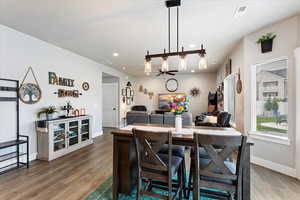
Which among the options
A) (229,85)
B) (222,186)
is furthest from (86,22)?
(229,85)

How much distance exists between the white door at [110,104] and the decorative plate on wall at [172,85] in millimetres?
2928

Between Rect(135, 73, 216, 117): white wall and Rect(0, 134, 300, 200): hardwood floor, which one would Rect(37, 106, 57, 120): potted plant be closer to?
Rect(0, 134, 300, 200): hardwood floor

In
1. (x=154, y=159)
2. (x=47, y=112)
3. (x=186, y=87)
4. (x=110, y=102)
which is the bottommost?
(x=154, y=159)

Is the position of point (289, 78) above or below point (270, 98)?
above

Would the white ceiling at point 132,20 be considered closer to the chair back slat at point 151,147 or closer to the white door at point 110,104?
the chair back slat at point 151,147

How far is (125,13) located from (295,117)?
11.2 feet

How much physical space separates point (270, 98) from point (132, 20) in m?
3.20

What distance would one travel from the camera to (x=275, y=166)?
9.07ft

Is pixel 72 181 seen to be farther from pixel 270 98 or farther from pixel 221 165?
pixel 270 98

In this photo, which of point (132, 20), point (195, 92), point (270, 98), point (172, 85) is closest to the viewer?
point (132, 20)

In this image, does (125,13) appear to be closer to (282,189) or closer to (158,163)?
(158,163)

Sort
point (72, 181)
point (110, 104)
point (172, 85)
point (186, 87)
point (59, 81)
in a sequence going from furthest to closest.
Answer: point (172, 85) < point (186, 87) < point (110, 104) < point (59, 81) < point (72, 181)

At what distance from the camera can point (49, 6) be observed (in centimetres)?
215

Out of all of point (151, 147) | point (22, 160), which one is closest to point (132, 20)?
point (151, 147)
